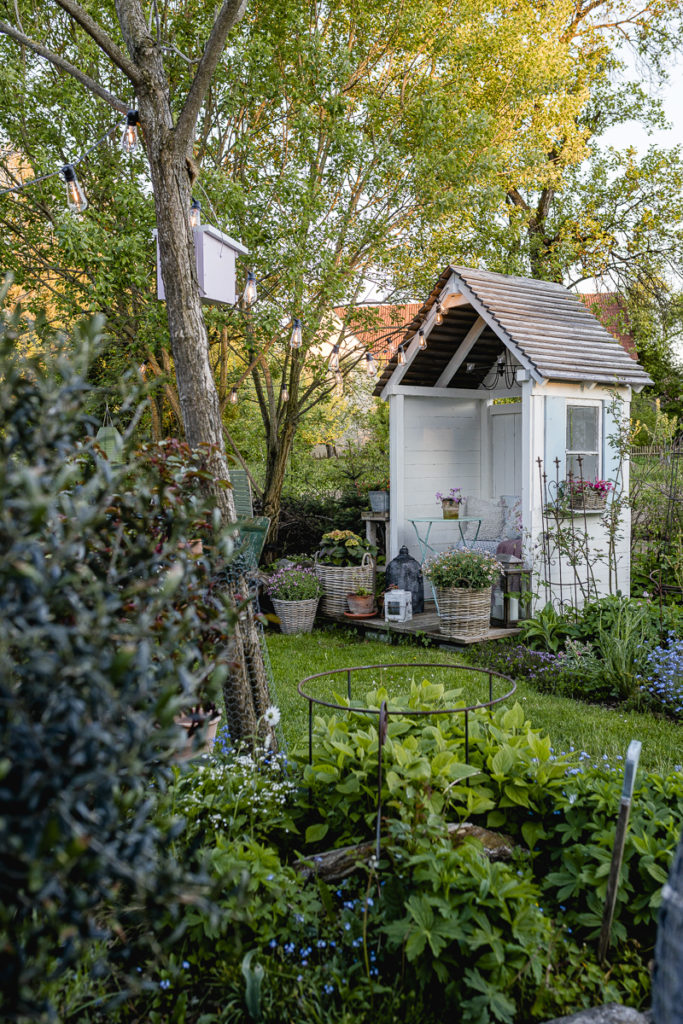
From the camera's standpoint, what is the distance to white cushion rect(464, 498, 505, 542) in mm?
8328

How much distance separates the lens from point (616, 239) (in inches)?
556

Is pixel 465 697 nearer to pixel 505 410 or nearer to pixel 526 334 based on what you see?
pixel 526 334

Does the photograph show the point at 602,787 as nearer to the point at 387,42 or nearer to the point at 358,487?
the point at 358,487

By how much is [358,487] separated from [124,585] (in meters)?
7.46

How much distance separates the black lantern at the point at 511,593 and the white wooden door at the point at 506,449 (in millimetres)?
1698

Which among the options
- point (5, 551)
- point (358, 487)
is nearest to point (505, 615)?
point (358, 487)

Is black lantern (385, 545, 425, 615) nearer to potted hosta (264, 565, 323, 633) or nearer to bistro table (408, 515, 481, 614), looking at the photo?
bistro table (408, 515, 481, 614)

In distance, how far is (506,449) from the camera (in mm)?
8836

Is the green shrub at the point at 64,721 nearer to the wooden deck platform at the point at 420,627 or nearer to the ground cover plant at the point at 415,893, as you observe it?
the ground cover plant at the point at 415,893

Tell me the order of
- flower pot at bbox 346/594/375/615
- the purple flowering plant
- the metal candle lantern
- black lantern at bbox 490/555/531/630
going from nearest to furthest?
the purple flowering plant → black lantern at bbox 490/555/531/630 → the metal candle lantern → flower pot at bbox 346/594/375/615

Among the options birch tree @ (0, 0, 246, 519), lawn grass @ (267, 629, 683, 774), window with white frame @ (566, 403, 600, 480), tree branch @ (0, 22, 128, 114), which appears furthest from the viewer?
window with white frame @ (566, 403, 600, 480)

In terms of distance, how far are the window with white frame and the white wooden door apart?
108 centimetres

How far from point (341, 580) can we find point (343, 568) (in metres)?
0.13

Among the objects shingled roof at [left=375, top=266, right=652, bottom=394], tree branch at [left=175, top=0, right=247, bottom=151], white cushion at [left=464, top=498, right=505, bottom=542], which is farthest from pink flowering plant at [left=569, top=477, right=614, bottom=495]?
tree branch at [left=175, top=0, right=247, bottom=151]
